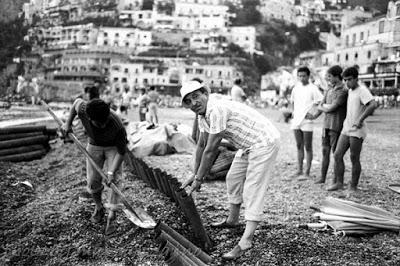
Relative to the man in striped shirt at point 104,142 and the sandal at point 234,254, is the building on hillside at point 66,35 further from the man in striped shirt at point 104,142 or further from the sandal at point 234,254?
the sandal at point 234,254

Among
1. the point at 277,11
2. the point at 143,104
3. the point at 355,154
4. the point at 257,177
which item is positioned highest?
the point at 277,11

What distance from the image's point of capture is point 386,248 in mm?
4145

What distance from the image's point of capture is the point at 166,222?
4.99m

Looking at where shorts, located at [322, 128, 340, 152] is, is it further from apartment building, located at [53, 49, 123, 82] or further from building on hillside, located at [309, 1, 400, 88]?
apartment building, located at [53, 49, 123, 82]

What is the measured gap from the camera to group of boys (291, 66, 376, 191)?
5930mm

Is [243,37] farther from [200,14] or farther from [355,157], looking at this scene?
[355,157]

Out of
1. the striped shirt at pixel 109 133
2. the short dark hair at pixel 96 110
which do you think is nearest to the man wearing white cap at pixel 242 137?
the short dark hair at pixel 96 110

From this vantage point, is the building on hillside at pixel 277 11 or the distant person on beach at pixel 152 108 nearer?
the distant person on beach at pixel 152 108

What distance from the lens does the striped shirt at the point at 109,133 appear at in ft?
15.7

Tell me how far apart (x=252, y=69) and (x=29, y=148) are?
71.8 meters

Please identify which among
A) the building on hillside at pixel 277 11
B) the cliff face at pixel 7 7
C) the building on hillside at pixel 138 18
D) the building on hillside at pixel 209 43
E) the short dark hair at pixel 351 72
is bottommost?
the short dark hair at pixel 351 72

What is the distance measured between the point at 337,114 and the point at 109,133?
3649 millimetres

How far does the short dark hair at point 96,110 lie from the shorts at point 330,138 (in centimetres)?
378

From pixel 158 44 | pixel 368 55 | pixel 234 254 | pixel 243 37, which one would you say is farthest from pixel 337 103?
pixel 243 37
